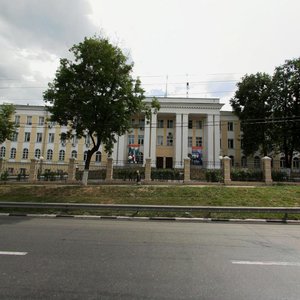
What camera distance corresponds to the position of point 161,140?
2192 inches

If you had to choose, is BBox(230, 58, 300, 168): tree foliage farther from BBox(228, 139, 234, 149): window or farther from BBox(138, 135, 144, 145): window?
BBox(138, 135, 144, 145): window

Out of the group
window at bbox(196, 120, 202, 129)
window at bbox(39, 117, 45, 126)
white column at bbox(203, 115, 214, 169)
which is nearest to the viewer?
white column at bbox(203, 115, 214, 169)

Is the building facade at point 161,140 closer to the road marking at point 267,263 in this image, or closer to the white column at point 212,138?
the white column at point 212,138

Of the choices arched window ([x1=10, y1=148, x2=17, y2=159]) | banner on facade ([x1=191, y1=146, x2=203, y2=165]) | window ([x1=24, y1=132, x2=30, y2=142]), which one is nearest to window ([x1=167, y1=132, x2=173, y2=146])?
banner on facade ([x1=191, y1=146, x2=203, y2=165])

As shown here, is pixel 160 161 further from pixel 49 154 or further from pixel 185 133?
pixel 49 154

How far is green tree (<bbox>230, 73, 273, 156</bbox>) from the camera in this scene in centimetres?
4216

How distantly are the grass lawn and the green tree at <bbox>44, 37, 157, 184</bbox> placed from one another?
4835mm

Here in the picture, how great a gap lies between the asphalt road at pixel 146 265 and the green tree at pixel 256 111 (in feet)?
116

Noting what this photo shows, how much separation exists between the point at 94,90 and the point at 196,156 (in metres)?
35.0

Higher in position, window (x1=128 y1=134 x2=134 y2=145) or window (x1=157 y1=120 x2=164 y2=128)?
window (x1=157 y1=120 x2=164 y2=128)

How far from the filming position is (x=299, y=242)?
8.35 meters

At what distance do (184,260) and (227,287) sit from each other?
159cm

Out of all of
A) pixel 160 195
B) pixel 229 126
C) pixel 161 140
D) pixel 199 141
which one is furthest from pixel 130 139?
pixel 160 195

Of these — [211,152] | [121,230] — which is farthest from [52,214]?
[211,152]
